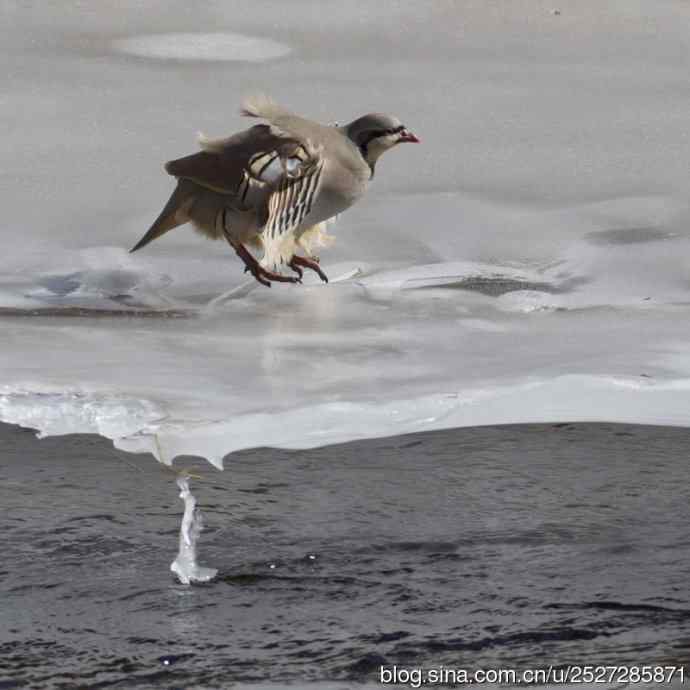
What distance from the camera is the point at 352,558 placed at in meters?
3.25

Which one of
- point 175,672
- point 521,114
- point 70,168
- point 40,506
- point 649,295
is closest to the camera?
point 175,672

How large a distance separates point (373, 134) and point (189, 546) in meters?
2.08

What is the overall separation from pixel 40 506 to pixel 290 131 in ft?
5.38

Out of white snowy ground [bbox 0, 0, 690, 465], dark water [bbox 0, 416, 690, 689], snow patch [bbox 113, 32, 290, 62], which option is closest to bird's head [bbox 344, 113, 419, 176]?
white snowy ground [bbox 0, 0, 690, 465]

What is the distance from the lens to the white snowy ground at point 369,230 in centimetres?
398

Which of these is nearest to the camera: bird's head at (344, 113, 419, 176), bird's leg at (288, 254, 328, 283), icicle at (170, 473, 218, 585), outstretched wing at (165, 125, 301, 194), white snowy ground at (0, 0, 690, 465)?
icicle at (170, 473, 218, 585)

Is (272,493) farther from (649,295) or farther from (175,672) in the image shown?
(649,295)

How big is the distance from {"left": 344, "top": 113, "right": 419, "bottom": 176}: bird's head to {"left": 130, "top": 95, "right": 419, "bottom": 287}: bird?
0.04m

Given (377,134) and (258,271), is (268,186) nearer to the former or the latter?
(258,271)

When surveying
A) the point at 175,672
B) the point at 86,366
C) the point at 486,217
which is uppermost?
the point at 486,217

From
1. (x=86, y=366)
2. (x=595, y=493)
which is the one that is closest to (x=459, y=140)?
(x=86, y=366)

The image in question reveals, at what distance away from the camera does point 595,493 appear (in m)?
3.58

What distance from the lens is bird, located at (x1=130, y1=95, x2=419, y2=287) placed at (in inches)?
189

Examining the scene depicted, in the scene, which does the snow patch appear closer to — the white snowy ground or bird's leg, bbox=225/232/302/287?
the white snowy ground
